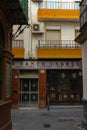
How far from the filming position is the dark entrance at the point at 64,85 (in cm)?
3209

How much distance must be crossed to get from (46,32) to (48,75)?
11.5 feet

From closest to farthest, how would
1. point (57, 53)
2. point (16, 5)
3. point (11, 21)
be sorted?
point (16, 5) → point (11, 21) → point (57, 53)

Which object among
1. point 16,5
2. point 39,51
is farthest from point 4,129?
point 39,51

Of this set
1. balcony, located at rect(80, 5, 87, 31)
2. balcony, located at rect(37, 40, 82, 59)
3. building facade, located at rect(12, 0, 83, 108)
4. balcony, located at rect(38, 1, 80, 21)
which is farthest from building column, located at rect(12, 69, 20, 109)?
balcony, located at rect(80, 5, 87, 31)

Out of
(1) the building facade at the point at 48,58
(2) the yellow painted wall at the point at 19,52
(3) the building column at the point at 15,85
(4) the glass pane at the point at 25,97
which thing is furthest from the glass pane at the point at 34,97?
(2) the yellow painted wall at the point at 19,52

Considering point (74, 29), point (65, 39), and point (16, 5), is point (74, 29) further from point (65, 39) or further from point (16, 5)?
point (16, 5)

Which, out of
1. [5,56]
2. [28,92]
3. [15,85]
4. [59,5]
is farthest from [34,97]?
[5,56]

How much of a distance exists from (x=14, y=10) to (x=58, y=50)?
1732 cm

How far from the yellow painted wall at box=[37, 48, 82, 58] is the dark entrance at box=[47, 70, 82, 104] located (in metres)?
1.41

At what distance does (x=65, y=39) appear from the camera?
32.2m

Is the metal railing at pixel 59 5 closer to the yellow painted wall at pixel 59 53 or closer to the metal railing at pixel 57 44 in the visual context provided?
the metal railing at pixel 57 44

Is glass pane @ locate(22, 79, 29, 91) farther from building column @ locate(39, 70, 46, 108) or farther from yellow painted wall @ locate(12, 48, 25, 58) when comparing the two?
yellow painted wall @ locate(12, 48, 25, 58)

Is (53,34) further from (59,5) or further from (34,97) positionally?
(34,97)

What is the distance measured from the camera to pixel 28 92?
1265 inches
